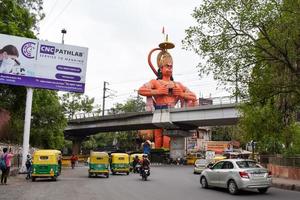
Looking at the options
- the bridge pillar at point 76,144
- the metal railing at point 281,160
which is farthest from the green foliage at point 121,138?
the metal railing at point 281,160

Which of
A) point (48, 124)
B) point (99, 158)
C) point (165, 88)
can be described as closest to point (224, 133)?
point (165, 88)

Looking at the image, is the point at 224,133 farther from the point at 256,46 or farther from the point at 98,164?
the point at 256,46

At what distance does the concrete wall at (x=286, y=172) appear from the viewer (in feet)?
83.9

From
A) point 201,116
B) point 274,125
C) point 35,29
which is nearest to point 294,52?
point 274,125

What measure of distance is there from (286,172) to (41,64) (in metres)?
18.3

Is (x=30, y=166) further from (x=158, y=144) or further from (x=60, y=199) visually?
(x=158, y=144)

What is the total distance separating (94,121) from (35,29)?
122ft

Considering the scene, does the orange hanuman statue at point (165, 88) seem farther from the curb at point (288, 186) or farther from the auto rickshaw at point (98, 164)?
the curb at point (288, 186)

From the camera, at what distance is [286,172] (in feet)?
88.5

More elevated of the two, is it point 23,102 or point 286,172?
point 23,102

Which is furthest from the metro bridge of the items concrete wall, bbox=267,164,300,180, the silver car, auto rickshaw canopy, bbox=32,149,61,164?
the silver car

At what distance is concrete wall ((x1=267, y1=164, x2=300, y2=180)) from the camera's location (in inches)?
1007

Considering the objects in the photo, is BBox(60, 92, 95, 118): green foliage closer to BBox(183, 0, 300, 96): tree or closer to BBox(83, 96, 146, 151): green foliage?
BBox(83, 96, 146, 151): green foliage

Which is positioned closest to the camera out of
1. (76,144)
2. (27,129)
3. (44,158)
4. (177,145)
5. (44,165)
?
(44,165)
